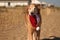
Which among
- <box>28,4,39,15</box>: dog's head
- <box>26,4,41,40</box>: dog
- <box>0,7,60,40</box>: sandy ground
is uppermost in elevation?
<box>28,4,39,15</box>: dog's head

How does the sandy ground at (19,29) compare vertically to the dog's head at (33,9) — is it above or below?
below

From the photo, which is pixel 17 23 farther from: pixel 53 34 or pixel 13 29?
pixel 53 34

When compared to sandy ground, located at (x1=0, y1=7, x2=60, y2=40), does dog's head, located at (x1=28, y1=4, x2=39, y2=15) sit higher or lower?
higher

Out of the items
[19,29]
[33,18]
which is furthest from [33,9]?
[19,29]

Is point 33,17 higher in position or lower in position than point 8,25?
higher

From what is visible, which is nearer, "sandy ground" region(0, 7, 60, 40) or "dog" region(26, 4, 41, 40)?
"dog" region(26, 4, 41, 40)

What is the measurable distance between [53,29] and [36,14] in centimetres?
191

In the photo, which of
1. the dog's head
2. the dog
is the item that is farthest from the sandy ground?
the dog's head

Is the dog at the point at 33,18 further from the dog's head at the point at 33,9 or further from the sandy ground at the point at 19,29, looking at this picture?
the sandy ground at the point at 19,29

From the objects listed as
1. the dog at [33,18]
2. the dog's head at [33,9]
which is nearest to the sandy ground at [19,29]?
the dog at [33,18]

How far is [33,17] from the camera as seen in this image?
4.23 m

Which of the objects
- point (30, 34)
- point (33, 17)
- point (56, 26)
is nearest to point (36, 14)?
point (33, 17)

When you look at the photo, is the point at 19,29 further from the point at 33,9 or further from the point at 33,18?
the point at 33,9

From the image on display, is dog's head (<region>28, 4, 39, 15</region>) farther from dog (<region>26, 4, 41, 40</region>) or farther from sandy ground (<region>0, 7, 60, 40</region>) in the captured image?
sandy ground (<region>0, 7, 60, 40</region>)
